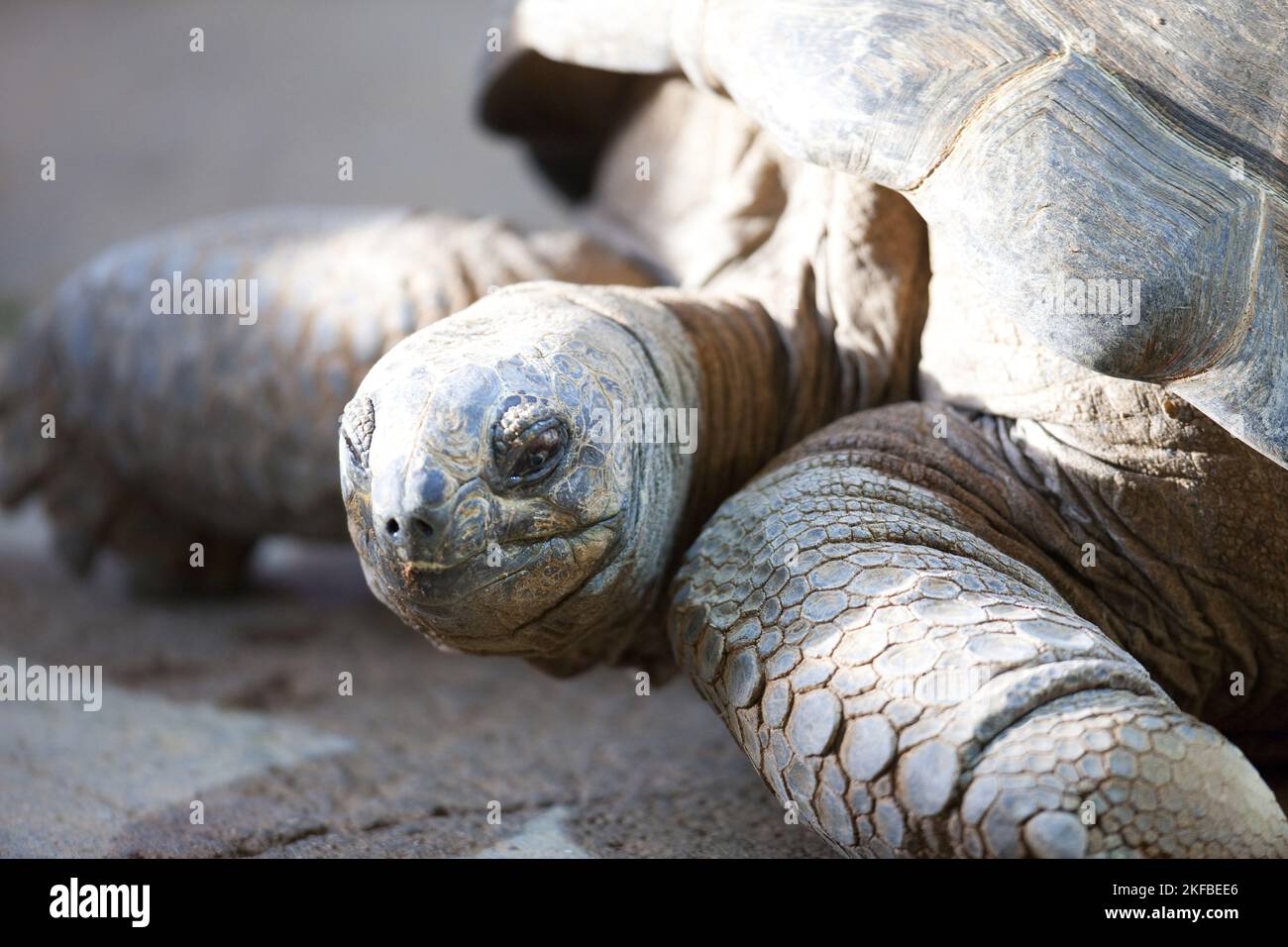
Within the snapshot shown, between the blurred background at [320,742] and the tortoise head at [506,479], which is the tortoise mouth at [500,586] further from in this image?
the blurred background at [320,742]

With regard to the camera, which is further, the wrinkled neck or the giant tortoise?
the wrinkled neck

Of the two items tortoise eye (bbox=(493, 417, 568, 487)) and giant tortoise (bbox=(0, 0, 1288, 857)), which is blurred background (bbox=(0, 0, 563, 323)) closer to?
giant tortoise (bbox=(0, 0, 1288, 857))

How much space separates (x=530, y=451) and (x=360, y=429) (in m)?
0.22

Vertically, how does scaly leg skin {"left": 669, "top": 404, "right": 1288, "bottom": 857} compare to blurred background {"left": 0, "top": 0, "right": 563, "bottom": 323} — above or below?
above

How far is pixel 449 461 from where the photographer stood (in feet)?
4.63

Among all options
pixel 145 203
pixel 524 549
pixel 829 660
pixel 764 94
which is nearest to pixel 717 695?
pixel 829 660

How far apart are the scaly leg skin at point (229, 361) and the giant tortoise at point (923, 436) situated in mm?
509

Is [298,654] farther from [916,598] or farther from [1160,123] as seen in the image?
[1160,123]

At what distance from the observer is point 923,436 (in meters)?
1.84

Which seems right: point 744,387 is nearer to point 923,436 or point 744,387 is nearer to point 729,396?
point 729,396

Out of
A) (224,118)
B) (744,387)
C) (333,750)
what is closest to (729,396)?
(744,387)

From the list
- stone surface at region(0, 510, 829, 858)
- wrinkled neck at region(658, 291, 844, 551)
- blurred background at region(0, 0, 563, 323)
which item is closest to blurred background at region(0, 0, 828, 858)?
stone surface at region(0, 510, 829, 858)

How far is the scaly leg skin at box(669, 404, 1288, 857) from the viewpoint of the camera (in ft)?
4.08
